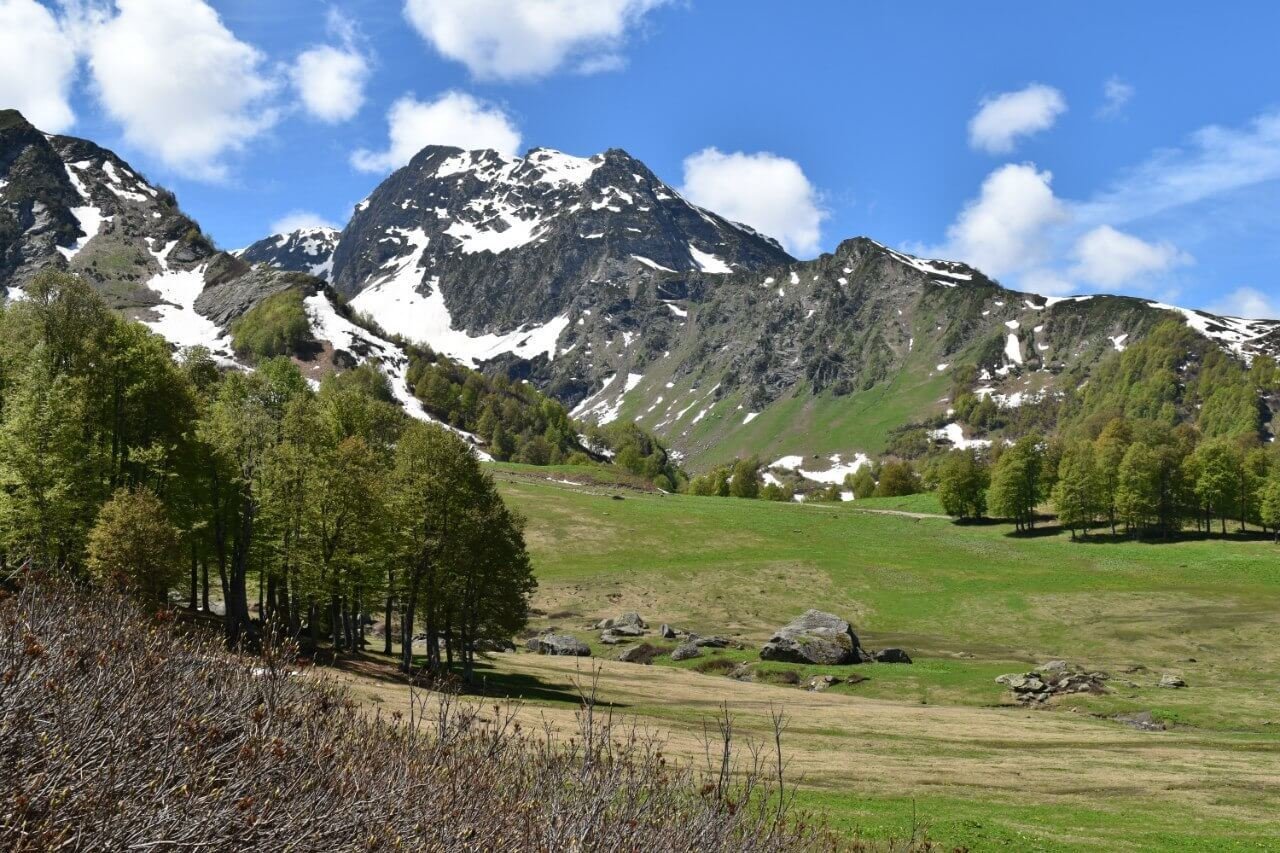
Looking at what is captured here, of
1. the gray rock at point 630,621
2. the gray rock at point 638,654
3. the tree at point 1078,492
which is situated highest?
the tree at point 1078,492

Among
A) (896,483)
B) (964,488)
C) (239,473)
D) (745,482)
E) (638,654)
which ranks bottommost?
(638,654)

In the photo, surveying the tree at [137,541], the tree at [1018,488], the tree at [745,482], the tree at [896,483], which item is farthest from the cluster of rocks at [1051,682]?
the tree at [745,482]

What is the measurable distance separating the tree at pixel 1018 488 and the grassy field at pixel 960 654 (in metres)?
4.38

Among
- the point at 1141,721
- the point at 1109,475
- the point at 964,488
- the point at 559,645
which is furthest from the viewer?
the point at 964,488

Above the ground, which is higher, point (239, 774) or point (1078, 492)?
point (1078, 492)

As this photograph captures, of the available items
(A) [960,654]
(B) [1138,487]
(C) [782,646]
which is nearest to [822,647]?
(C) [782,646]

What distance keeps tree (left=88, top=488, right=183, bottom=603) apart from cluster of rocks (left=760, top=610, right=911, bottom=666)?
40583 mm

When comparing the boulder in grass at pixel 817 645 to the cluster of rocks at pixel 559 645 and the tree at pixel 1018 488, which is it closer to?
the cluster of rocks at pixel 559 645

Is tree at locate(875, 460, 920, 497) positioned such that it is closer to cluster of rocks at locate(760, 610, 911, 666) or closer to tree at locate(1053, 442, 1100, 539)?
tree at locate(1053, 442, 1100, 539)

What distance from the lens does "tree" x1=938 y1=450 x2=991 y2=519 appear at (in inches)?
4813

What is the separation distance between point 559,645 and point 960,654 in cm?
3101

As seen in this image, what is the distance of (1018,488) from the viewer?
11600 cm

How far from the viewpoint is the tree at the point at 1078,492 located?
108562 mm

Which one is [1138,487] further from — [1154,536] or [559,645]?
[559,645]
